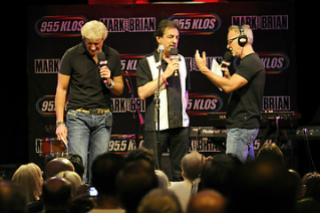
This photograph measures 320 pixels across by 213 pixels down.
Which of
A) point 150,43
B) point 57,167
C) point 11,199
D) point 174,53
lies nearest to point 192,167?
point 57,167

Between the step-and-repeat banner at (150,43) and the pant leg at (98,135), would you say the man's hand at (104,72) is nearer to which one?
the pant leg at (98,135)

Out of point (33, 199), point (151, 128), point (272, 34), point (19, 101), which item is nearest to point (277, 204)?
point (33, 199)

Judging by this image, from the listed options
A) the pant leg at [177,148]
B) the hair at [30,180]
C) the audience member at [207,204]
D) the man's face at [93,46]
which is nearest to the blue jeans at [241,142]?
the pant leg at [177,148]

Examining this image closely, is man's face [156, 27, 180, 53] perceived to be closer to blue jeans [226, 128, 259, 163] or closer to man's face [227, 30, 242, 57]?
man's face [227, 30, 242, 57]

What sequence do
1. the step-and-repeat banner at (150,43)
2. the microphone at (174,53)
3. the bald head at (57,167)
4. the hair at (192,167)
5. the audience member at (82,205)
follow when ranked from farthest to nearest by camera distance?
1. the step-and-repeat banner at (150,43)
2. the microphone at (174,53)
3. the hair at (192,167)
4. the bald head at (57,167)
5. the audience member at (82,205)

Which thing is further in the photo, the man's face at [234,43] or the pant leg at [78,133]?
the man's face at [234,43]

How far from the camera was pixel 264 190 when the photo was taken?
7.15 feet

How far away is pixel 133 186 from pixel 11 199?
564 mm

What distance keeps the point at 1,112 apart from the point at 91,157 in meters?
4.24

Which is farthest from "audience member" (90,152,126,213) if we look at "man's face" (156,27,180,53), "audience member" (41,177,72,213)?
"man's face" (156,27,180,53)

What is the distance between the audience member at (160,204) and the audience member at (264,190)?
35 centimetres

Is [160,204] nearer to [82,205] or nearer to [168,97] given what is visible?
[82,205]

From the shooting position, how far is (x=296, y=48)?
8336 millimetres

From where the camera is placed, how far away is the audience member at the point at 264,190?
2.17 meters
